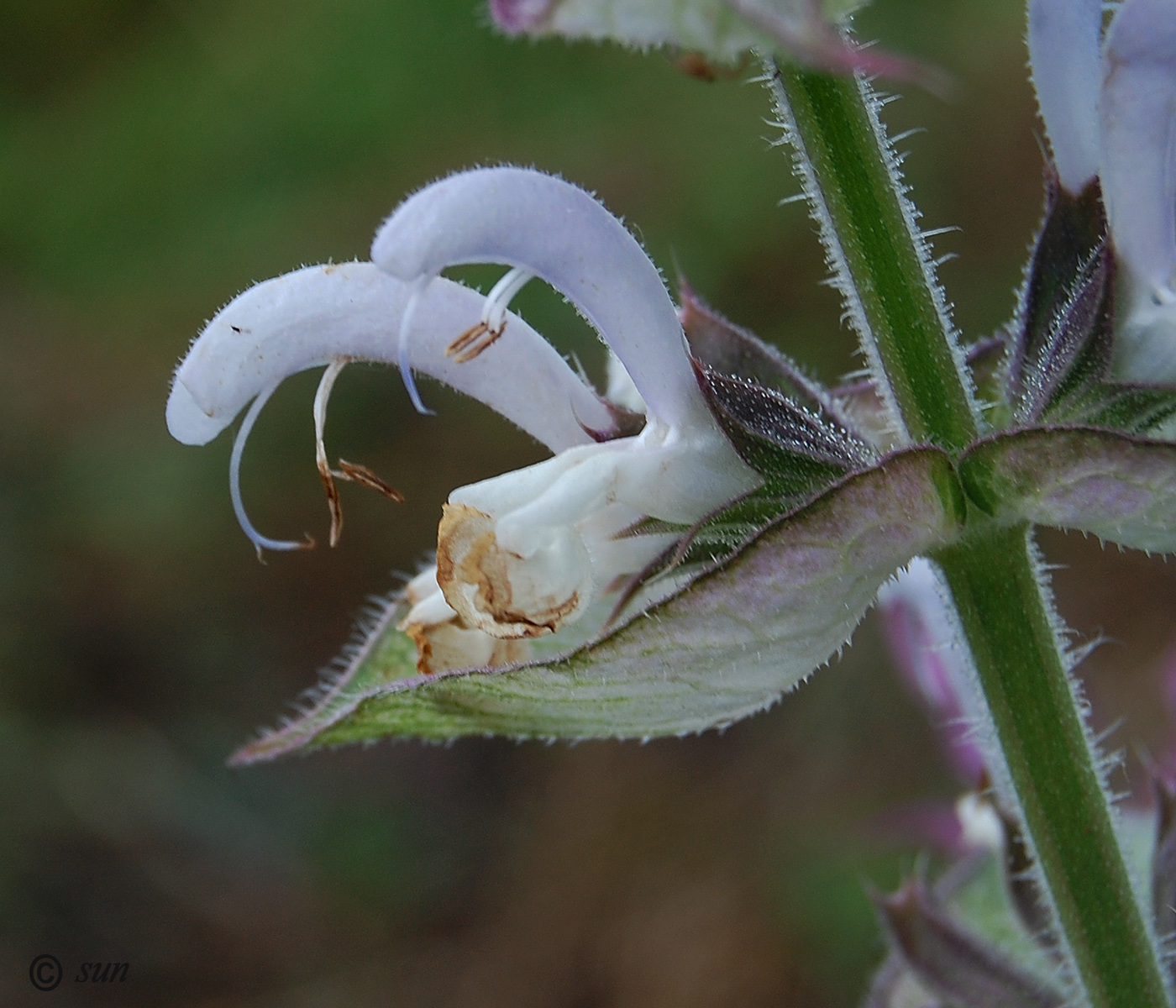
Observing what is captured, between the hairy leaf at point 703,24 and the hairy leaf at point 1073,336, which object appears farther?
the hairy leaf at point 1073,336

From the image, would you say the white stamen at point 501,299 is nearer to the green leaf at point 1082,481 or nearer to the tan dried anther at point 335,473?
the tan dried anther at point 335,473

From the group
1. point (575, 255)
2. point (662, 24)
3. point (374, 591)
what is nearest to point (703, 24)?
point (662, 24)

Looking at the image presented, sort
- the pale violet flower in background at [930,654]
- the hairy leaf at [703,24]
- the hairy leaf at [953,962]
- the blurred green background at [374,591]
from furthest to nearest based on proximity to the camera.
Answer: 1. the blurred green background at [374,591]
2. the pale violet flower in background at [930,654]
3. the hairy leaf at [953,962]
4. the hairy leaf at [703,24]

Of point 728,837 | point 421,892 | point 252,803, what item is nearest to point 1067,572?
point 728,837

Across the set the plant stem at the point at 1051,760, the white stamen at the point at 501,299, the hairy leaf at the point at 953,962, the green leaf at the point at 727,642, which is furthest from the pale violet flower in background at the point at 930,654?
the white stamen at the point at 501,299

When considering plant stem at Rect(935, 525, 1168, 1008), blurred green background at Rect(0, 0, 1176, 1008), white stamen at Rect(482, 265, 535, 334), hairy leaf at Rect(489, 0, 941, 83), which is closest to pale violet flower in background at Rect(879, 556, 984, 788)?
plant stem at Rect(935, 525, 1168, 1008)
